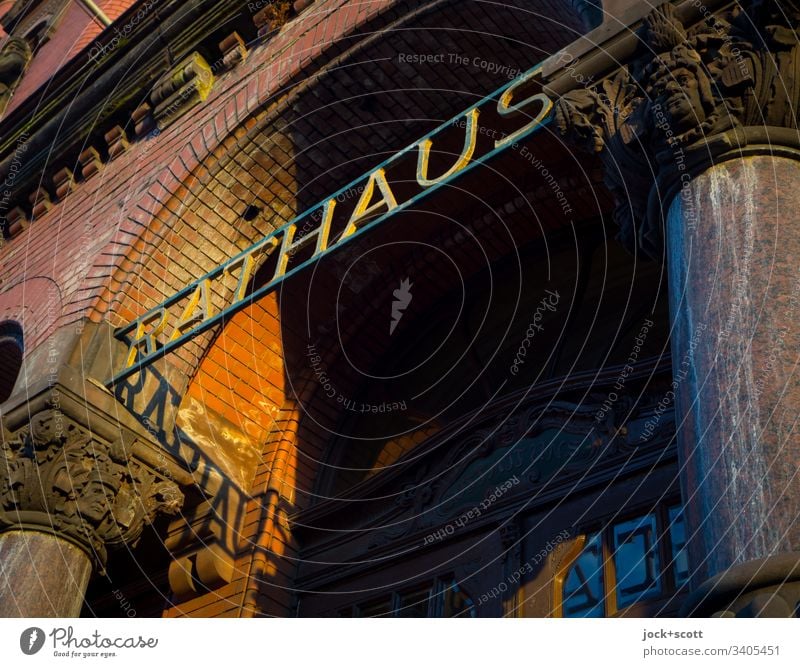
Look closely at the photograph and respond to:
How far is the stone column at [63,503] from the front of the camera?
19.9 ft

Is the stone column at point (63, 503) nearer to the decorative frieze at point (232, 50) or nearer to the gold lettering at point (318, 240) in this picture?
the gold lettering at point (318, 240)

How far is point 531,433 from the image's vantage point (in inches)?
263

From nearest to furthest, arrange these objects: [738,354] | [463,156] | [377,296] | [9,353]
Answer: [738,354] < [463,156] < [377,296] < [9,353]

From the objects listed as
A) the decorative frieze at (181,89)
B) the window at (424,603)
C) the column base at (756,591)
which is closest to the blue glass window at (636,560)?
the window at (424,603)

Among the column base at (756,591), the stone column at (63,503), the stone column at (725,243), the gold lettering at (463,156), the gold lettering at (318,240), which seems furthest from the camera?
the gold lettering at (318,240)

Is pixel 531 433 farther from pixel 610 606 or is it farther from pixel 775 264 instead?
pixel 775 264

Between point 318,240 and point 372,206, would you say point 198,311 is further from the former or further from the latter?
point 372,206

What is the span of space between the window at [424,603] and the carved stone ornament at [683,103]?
9.13ft

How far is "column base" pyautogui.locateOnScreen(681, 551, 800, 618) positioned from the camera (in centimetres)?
270

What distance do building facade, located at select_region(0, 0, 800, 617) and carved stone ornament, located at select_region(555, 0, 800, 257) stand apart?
1cm

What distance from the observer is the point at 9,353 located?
30.5 ft

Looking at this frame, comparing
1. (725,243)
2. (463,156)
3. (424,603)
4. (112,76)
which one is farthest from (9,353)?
(725,243)

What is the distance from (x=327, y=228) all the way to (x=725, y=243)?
10.2 feet

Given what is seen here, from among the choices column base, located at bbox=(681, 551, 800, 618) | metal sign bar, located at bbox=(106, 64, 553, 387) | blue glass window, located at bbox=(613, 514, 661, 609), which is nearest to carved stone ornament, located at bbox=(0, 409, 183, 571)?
metal sign bar, located at bbox=(106, 64, 553, 387)
